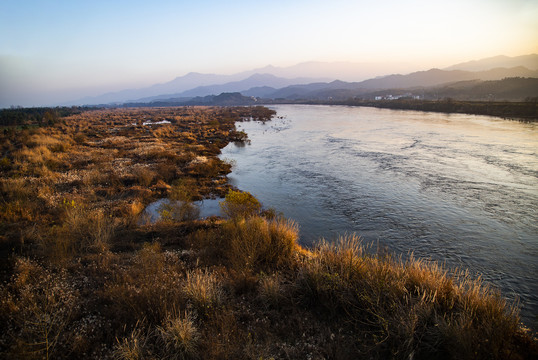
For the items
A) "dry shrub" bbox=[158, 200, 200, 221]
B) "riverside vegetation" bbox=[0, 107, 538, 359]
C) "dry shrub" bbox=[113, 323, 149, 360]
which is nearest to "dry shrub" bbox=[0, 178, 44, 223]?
"riverside vegetation" bbox=[0, 107, 538, 359]

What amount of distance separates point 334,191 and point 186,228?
31.2 feet

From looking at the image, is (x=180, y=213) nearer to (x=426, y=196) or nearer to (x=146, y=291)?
(x=146, y=291)

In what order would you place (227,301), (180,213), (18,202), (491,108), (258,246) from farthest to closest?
(491,108) < (180,213) < (18,202) < (258,246) < (227,301)

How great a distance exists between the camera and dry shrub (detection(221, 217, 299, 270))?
7374 mm

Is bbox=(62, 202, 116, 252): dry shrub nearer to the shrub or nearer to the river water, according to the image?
the shrub

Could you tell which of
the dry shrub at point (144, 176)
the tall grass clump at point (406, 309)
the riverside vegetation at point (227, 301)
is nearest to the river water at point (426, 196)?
the riverside vegetation at point (227, 301)

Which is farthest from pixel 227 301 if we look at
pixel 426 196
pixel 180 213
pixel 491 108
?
pixel 491 108

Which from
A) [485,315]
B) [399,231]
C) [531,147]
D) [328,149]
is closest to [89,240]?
[485,315]

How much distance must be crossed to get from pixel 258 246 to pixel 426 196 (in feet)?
38.4

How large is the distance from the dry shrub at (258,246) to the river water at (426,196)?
9.39ft

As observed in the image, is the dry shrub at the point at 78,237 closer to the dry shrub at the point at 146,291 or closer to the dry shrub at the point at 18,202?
the dry shrub at the point at 146,291

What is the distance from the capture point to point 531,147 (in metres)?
24.0

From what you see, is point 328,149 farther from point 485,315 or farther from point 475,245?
point 485,315

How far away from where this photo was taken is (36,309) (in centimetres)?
497
